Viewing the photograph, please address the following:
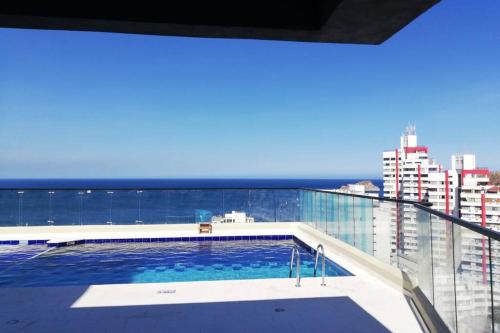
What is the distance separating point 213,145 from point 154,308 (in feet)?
148

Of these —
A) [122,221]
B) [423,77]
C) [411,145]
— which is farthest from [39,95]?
[411,145]

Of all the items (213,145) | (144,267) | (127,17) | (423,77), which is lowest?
(144,267)

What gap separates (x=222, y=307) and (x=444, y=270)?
2200mm

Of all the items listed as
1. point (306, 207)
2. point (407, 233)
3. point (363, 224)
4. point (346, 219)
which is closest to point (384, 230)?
point (363, 224)

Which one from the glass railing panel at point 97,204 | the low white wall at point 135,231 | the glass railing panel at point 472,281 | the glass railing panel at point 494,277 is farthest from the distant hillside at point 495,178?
the glass railing panel at point 494,277

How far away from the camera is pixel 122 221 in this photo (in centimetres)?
1005

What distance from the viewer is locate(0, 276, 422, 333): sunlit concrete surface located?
3260 mm

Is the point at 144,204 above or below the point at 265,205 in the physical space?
above

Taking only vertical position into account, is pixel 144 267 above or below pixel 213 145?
below

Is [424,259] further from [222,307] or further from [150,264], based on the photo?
[150,264]

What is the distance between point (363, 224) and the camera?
20.5 ft

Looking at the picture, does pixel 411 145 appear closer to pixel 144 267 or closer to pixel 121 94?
pixel 121 94

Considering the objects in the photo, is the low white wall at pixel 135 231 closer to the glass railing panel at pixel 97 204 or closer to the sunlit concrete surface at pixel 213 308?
the glass railing panel at pixel 97 204

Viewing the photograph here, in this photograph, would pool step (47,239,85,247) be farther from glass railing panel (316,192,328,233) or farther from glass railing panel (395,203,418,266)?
glass railing panel (395,203,418,266)
